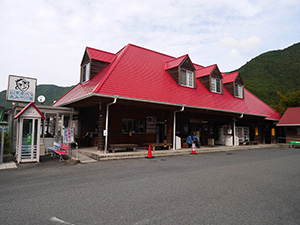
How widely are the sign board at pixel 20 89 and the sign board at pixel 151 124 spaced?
8.18 m

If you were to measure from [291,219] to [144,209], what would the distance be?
2.87 meters

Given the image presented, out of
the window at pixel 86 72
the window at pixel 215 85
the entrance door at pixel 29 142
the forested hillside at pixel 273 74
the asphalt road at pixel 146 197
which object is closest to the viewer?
the asphalt road at pixel 146 197

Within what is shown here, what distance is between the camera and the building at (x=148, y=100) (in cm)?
1216

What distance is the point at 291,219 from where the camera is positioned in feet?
12.8

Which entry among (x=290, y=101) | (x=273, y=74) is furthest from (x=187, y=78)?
(x=273, y=74)

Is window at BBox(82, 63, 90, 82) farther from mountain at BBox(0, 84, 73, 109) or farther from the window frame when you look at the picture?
mountain at BBox(0, 84, 73, 109)

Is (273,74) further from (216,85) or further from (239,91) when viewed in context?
(216,85)

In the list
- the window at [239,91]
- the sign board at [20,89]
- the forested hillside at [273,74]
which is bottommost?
the sign board at [20,89]

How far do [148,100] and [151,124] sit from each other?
392cm

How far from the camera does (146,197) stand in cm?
500

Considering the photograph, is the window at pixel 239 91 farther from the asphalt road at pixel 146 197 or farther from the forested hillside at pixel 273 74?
the forested hillside at pixel 273 74

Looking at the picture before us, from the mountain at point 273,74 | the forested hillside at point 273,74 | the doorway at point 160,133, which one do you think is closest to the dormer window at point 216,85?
the doorway at point 160,133

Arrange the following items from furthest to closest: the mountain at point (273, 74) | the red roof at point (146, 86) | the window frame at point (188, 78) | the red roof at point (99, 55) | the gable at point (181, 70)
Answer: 1. the mountain at point (273, 74)
2. the window frame at point (188, 78)
3. the gable at point (181, 70)
4. the red roof at point (99, 55)
5. the red roof at point (146, 86)

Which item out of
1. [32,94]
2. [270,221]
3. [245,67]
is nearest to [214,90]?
[32,94]
